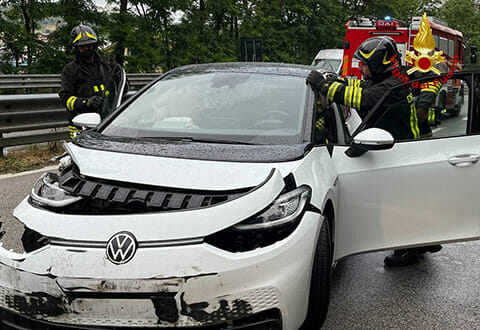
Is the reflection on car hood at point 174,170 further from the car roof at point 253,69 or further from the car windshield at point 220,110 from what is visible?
the car roof at point 253,69

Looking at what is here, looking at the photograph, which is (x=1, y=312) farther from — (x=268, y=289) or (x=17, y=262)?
(x=268, y=289)

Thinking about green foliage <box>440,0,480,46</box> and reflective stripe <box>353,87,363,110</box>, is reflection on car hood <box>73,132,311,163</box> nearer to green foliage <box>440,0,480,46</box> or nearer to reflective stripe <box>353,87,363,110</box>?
reflective stripe <box>353,87,363,110</box>

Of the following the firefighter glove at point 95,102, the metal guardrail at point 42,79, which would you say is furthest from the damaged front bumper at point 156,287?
the metal guardrail at point 42,79

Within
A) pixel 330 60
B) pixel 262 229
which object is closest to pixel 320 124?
pixel 262 229

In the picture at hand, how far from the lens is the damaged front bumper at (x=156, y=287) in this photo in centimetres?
256

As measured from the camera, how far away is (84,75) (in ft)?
18.9

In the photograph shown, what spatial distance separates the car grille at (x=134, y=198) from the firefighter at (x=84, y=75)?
2.63 metres

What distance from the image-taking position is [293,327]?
9.18ft

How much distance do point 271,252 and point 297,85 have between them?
1842 mm

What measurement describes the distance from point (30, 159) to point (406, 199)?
261 inches

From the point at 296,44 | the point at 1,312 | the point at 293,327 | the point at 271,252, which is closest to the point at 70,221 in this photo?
the point at 1,312

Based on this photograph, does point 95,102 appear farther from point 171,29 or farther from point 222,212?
point 171,29

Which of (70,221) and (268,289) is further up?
(70,221)

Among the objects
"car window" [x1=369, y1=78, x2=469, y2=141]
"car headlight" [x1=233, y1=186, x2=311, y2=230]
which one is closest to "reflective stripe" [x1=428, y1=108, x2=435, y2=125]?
"car window" [x1=369, y1=78, x2=469, y2=141]
